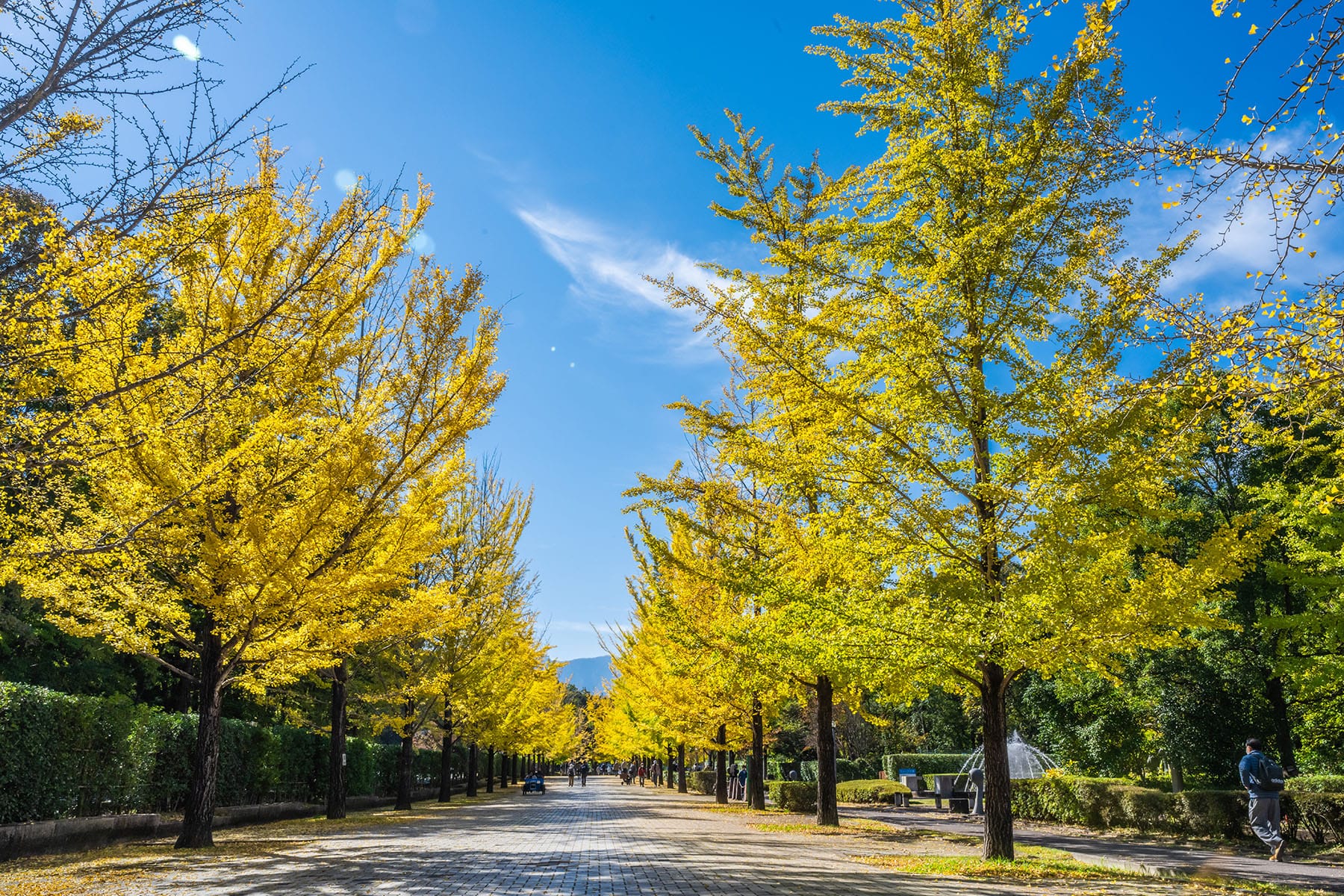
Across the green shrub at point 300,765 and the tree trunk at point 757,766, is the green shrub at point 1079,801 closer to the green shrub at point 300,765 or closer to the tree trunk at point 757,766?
the tree trunk at point 757,766

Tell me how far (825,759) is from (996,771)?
268 inches

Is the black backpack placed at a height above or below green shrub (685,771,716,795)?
above

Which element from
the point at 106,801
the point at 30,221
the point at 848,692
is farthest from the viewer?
the point at 848,692

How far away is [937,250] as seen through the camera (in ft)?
34.1

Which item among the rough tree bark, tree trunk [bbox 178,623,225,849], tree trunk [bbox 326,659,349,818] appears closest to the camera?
tree trunk [bbox 178,623,225,849]

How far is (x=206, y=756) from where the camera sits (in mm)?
11320

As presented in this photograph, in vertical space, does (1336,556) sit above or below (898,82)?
below

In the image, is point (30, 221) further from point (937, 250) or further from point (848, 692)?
point (848, 692)

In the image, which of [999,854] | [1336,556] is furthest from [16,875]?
[1336,556]

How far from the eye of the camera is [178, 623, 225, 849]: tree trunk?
10.9 m

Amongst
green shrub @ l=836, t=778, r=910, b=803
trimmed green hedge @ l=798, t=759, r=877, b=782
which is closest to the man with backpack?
green shrub @ l=836, t=778, r=910, b=803

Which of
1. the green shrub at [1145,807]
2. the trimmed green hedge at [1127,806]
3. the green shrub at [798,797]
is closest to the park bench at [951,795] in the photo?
the trimmed green hedge at [1127,806]

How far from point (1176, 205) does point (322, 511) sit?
955cm

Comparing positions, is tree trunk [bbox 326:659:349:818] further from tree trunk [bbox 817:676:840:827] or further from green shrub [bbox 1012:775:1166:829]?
green shrub [bbox 1012:775:1166:829]
